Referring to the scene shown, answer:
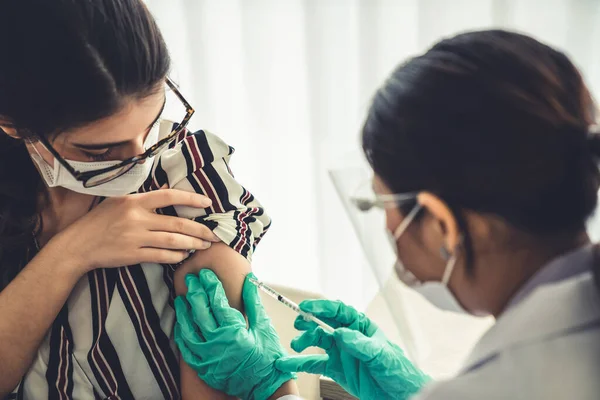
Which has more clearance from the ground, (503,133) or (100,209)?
(503,133)

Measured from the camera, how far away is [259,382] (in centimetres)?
116

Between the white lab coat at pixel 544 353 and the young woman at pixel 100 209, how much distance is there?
578 millimetres

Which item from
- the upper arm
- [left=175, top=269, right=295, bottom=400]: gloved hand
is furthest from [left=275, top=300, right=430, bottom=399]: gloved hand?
the upper arm

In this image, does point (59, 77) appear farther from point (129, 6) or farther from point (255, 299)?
point (255, 299)

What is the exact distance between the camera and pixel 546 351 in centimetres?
65

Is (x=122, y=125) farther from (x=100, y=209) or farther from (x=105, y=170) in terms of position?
(x=100, y=209)

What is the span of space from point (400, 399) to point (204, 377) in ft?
1.24

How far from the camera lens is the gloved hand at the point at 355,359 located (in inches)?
41.7

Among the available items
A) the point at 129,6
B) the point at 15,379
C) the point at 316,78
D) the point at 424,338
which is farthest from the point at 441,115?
the point at 316,78

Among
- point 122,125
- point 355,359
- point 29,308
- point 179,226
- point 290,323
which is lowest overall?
point 290,323

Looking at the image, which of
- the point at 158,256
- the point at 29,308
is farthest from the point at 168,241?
the point at 29,308

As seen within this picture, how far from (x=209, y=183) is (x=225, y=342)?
327 mm

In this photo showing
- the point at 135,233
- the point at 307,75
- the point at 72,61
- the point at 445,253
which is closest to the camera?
the point at 445,253

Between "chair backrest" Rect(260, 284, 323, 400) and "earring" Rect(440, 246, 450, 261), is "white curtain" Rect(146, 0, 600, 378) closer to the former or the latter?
"chair backrest" Rect(260, 284, 323, 400)
